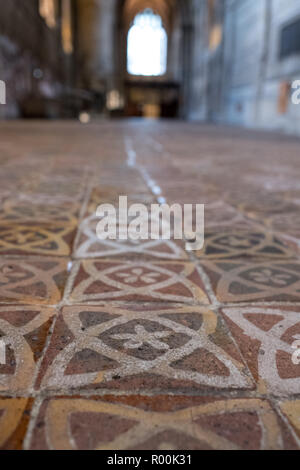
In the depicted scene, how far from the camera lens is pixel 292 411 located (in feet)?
2.27

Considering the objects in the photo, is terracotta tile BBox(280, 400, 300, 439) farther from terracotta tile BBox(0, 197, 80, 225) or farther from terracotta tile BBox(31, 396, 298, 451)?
terracotta tile BBox(0, 197, 80, 225)

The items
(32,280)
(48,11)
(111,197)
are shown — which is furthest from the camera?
(48,11)

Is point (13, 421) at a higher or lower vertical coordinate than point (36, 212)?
lower

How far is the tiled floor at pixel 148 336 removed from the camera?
2.14 feet

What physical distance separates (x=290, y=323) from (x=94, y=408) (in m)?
0.55

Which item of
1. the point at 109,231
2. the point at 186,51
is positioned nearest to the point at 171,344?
the point at 109,231

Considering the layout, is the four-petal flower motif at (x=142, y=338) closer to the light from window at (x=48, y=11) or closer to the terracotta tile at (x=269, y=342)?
the terracotta tile at (x=269, y=342)

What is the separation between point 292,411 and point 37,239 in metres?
1.19

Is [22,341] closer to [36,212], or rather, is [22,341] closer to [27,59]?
[36,212]

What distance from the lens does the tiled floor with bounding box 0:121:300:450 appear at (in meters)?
0.65

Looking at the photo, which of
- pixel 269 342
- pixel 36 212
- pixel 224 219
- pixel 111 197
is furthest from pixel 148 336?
pixel 111 197

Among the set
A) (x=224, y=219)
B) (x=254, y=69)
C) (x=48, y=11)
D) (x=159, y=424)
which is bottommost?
(x=159, y=424)

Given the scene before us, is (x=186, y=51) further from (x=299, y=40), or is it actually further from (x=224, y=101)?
(x=299, y=40)

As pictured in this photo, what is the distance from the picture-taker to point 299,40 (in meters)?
12.5
